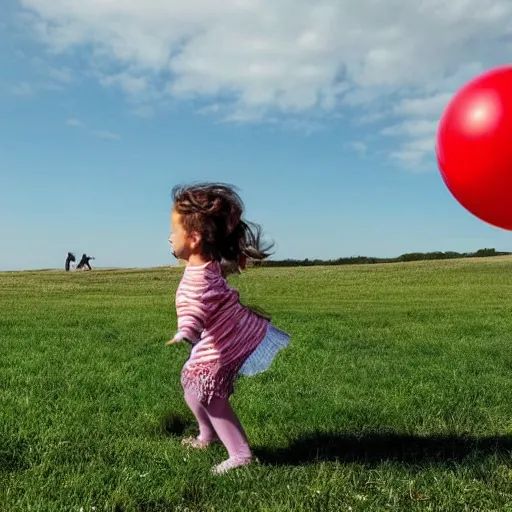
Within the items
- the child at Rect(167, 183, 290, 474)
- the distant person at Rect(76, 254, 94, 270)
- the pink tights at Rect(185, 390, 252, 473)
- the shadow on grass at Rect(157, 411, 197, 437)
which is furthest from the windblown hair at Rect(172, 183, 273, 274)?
the distant person at Rect(76, 254, 94, 270)

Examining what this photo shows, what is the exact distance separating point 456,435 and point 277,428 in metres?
1.31

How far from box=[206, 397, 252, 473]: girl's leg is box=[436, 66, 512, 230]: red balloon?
6.40 ft

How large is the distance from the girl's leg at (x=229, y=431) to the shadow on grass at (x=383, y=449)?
18 centimetres

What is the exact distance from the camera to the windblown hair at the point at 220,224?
4461mm

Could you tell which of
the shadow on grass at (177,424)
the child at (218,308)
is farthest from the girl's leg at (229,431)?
the shadow on grass at (177,424)

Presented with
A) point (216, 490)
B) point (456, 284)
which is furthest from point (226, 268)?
point (456, 284)

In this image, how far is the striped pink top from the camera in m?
4.29

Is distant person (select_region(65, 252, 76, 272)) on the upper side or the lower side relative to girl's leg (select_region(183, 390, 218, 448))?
upper

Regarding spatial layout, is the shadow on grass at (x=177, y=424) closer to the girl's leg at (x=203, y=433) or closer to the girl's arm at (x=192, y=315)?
the girl's leg at (x=203, y=433)

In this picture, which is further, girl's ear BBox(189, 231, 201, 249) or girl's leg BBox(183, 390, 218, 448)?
girl's leg BBox(183, 390, 218, 448)

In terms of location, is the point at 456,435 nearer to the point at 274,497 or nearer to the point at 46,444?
the point at 274,497

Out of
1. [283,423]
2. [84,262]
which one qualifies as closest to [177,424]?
[283,423]

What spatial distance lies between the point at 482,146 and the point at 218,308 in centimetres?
181

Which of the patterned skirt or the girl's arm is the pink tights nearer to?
→ the patterned skirt
